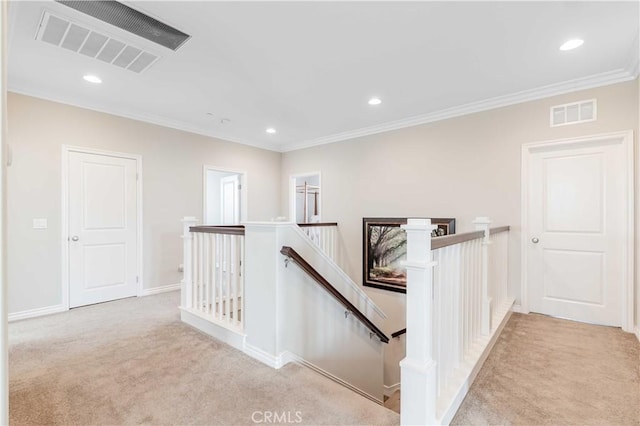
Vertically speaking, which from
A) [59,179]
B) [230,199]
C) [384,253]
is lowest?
[384,253]

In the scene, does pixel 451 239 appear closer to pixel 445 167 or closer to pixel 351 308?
pixel 351 308

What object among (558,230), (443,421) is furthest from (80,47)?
(558,230)

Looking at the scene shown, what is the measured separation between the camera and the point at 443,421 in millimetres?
1515

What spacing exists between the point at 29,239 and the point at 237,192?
2947mm

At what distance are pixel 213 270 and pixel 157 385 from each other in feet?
3.58

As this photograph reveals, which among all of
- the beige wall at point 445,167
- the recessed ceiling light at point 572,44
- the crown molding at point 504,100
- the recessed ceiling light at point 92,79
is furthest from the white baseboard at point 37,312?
the recessed ceiling light at point 572,44

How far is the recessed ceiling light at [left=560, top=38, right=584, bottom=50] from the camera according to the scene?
2.43 meters

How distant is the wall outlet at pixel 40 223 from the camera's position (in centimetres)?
338

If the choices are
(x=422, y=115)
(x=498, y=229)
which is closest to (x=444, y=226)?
(x=498, y=229)

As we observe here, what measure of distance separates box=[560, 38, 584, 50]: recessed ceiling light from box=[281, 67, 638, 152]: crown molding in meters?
0.68

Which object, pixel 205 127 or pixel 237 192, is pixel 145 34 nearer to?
pixel 205 127

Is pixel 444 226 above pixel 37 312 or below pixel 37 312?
above

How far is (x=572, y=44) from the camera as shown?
8.16 feet

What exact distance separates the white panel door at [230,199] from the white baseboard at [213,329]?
2.72m
